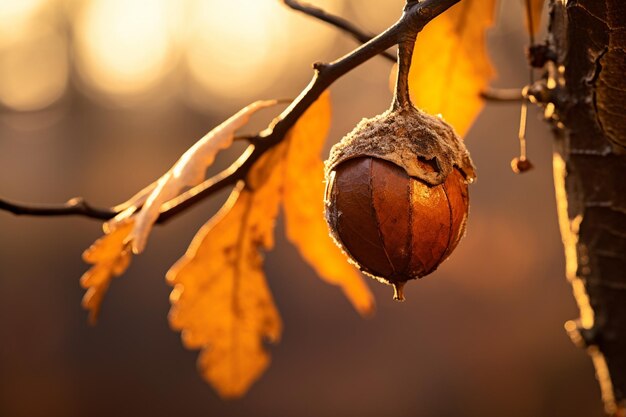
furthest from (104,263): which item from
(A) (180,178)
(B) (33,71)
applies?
(B) (33,71)

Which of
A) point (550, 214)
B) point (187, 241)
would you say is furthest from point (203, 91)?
point (550, 214)

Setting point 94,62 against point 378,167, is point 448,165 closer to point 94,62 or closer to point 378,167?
point 378,167

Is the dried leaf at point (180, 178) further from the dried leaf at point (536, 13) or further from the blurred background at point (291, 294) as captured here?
the blurred background at point (291, 294)

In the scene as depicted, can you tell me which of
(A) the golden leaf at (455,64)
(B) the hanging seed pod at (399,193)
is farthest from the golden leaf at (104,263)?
(A) the golden leaf at (455,64)

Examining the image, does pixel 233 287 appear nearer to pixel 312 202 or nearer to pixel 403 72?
pixel 312 202

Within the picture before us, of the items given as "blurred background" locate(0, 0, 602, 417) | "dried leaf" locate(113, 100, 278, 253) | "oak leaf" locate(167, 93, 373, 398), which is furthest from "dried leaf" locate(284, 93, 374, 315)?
"blurred background" locate(0, 0, 602, 417)

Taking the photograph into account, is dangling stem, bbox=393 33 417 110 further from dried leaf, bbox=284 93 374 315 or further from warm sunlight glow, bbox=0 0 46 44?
warm sunlight glow, bbox=0 0 46 44
